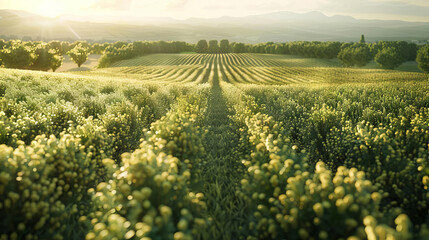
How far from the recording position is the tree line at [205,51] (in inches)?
2231

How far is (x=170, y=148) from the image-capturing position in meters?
4.43

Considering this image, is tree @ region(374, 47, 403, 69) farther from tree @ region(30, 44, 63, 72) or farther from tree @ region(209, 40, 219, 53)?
tree @ region(30, 44, 63, 72)

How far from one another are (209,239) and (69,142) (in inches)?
127

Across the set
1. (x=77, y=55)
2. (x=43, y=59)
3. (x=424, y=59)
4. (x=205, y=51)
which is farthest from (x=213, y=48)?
(x=424, y=59)

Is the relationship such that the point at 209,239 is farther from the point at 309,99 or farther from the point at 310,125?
the point at 309,99

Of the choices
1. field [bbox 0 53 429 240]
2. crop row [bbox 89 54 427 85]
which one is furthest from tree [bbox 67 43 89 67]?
field [bbox 0 53 429 240]

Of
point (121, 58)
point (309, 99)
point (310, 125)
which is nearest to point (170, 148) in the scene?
point (310, 125)

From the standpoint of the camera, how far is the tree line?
56656mm

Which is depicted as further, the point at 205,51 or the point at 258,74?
the point at 205,51

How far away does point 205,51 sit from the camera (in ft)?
436

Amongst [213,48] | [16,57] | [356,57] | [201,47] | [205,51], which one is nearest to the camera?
[16,57]

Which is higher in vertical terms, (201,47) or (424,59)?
(201,47)

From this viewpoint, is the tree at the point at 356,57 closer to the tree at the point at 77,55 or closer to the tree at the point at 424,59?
the tree at the point at 424,59

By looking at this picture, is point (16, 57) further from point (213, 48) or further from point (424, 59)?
point (424, 59)
